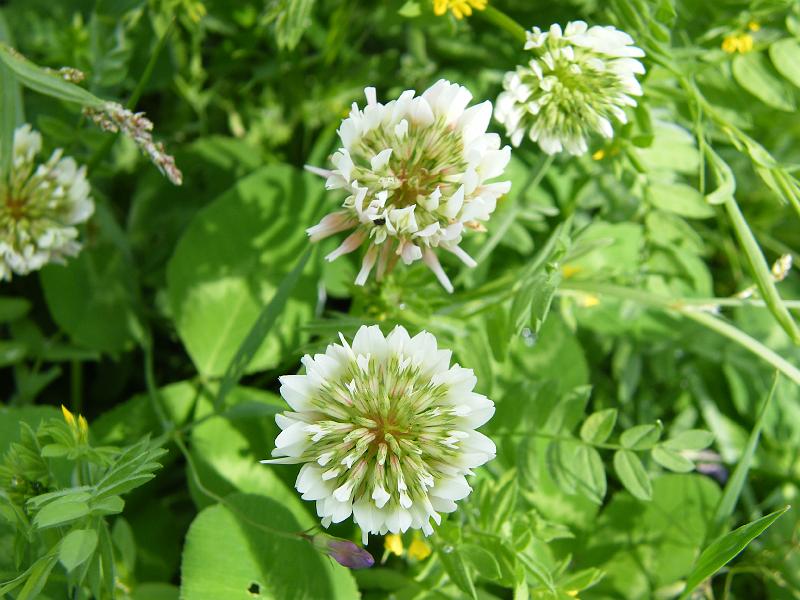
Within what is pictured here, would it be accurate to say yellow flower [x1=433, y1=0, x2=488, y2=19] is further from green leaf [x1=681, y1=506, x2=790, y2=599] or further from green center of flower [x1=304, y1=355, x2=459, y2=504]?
green leaf [x1=681, y1=506, x2=790, y2=599]

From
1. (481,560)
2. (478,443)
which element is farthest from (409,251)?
(481,560)

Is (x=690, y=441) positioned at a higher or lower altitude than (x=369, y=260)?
lower

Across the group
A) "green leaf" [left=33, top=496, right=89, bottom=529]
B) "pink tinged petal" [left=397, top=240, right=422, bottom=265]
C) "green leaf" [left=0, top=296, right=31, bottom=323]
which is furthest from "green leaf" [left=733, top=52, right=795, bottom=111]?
"green leaf" [left=0, top=296, right=31, bottom=323]

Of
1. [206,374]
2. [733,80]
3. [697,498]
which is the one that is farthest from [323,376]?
[733,80]

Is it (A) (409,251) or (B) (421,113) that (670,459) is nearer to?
(A) (409,251)

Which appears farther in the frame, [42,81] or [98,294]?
[98,294]
